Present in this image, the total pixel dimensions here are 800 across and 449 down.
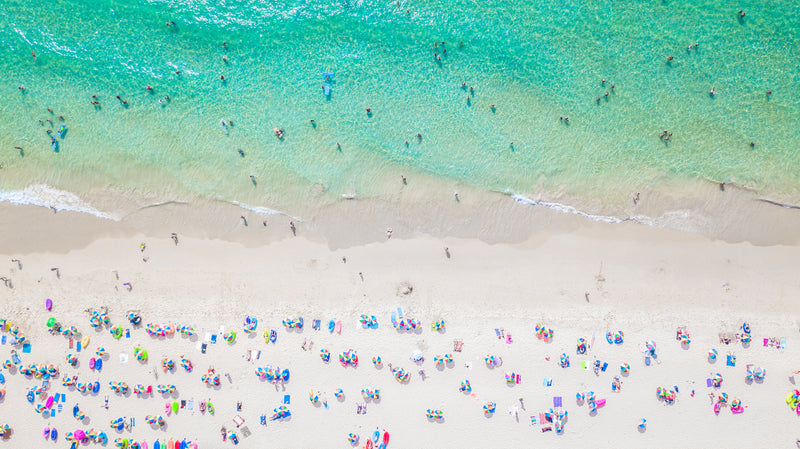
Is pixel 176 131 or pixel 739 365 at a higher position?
pixel 176 131

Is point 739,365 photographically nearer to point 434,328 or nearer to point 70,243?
point 434,328

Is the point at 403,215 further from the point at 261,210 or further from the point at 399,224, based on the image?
the point at 261,210

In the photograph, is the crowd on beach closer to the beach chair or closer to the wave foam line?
the beach chair

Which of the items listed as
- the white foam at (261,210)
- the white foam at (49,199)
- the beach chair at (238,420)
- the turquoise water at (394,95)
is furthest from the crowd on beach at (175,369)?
the turquoise water at (394,95)

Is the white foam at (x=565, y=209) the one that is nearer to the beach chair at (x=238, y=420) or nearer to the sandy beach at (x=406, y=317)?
the sandy beach at (x=406, y=317)

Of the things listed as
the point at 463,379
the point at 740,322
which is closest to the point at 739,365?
the point at 740,322

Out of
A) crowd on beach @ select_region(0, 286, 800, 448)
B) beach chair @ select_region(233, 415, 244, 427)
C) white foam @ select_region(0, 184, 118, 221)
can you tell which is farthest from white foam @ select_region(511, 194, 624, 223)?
white foam @ select_region(0, 184, 118, 221)

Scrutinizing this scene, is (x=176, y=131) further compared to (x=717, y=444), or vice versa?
(x=176, y=131)
